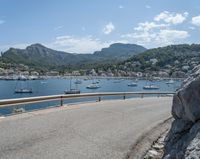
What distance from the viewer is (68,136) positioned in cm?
952

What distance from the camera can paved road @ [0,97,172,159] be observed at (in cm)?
771

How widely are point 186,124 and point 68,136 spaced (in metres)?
3.79

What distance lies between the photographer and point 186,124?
275 inches

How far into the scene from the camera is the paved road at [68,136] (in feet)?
25.3

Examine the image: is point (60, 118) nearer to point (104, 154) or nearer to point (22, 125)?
point (22, 125)

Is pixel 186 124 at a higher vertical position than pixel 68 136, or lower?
higher

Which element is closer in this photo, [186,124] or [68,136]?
[186,124]

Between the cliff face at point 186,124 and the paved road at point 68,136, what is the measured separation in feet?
4.82

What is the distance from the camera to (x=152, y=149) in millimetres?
8836

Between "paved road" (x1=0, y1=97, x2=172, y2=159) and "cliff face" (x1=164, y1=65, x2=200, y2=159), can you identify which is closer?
"cliff face" (x1=164, y1=65, x2=200, y2=159)

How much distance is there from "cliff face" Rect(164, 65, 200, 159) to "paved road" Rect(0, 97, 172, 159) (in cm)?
147

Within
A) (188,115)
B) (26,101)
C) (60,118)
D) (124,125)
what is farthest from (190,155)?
(26,101)

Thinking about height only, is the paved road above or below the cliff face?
below

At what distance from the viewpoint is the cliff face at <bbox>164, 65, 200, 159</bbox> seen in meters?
5.82
